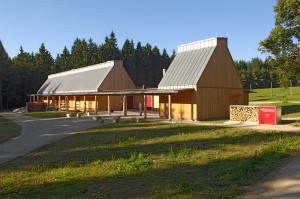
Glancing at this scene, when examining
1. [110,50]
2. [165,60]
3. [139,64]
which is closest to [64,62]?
[110,50]

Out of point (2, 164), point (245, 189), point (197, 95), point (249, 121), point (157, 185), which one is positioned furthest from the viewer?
point (197, 95)

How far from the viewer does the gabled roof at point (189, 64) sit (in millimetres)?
26547

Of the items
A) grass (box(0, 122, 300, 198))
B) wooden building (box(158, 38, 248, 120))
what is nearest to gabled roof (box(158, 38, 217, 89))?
wooden building (box(158, 38, 248, 120))

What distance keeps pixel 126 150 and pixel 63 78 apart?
48.1 meters

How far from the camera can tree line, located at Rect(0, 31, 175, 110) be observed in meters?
66.2

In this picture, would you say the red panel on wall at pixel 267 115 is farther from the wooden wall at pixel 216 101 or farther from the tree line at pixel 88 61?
the tree line at pixel 88 61

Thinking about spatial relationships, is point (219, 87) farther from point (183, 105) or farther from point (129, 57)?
point (129, 57)

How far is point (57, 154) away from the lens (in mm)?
12383

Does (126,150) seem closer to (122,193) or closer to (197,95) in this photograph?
(122,193)

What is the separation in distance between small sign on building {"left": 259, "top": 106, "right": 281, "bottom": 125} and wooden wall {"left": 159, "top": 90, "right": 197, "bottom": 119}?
6.34m

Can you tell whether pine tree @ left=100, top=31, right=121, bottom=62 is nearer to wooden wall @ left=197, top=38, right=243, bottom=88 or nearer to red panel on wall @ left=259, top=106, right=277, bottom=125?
wooden wall @ left=197, top=38, right=243, bottom=88

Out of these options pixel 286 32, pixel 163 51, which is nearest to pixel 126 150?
pixel 286 32

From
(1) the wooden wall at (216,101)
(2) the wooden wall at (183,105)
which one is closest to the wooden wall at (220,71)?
(1) the wooden wall at (216,101)

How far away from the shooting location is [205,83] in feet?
86.2
